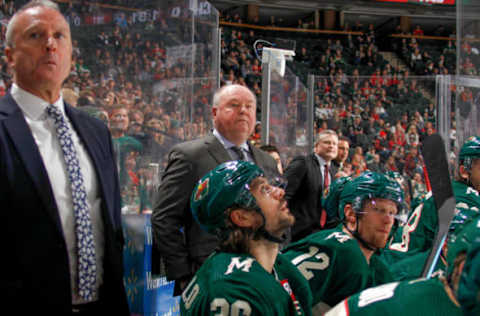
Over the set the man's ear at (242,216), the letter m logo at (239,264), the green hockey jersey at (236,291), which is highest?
the man's ear at (242,216)

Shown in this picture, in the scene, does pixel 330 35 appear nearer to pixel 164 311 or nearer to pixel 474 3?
pixel 474 3

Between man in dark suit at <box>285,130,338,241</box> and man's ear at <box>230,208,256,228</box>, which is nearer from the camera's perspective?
man's ear at <box>230,208,256,228</box>

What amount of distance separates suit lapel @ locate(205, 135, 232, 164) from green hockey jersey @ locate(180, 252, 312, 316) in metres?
1.04

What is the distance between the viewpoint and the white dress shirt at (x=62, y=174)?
1552 mm

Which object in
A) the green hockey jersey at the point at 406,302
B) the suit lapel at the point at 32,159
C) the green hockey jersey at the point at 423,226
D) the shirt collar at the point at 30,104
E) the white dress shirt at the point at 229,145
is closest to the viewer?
the green hockey jersey at the point at 406,302

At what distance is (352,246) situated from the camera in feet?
7.38

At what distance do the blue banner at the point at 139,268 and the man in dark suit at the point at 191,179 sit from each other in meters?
0.42

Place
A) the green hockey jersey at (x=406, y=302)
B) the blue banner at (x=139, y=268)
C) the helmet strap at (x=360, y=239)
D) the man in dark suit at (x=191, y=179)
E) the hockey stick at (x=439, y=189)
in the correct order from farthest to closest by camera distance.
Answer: the blue banner at (x=139, y=268) → the man in dark suit at (x=191, y=179) → the helmet strap at (x=360, y=239) → the hockey stick at (x=439, y=189) → the green hockey jersey at (x=406, y=302)

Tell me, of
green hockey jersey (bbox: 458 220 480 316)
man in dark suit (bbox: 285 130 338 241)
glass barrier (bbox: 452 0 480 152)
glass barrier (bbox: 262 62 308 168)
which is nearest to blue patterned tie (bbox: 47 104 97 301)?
green hockey jersey (bbox: 458 220 480 316)

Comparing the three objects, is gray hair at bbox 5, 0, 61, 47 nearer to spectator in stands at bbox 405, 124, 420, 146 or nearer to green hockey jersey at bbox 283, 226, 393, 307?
green hockey jersey at bbox 283, 226, 393, 307

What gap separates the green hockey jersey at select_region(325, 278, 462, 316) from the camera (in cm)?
92

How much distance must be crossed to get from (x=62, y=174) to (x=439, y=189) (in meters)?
1.03

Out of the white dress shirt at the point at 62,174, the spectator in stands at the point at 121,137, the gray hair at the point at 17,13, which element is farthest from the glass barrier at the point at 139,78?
the white dress shirt at the point at 62,174

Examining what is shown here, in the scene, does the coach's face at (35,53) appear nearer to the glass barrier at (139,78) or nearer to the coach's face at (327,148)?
the glass barrier at (139,78)
